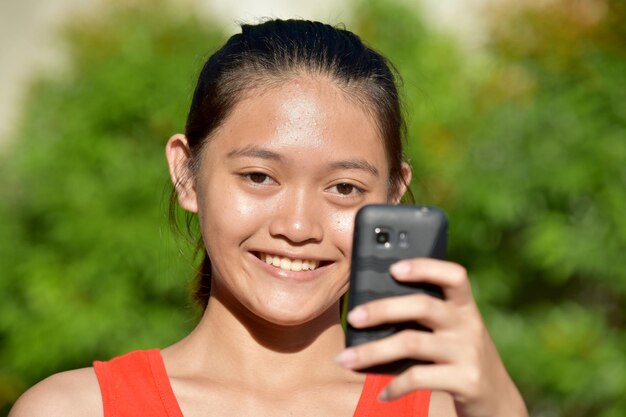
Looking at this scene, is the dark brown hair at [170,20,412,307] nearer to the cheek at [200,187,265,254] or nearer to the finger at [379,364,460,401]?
the cheek at [200,187,265,254]

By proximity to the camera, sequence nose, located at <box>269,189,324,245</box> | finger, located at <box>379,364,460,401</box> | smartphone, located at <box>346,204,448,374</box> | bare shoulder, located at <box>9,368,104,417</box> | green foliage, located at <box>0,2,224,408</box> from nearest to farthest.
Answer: finger, located at <box>379,364,460,401</box> → smartphone, located at <box>346,204,448,374</box> → nose, located at <box>269,189,324,245</box> → bare shoulder, located at <box>9,368,104,417</box> → green foliage, located at <box>0,2,224,408</box>

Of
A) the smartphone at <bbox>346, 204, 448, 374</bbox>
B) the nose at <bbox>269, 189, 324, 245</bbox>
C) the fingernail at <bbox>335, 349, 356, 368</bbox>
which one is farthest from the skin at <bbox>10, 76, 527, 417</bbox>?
the fingernail at <bbox>335, 349, 356, 368</bbox>

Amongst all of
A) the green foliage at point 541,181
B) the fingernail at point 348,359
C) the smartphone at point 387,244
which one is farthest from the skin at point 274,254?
the green foliage at point 541,181

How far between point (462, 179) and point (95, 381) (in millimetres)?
3402

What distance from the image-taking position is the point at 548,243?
17.8ft

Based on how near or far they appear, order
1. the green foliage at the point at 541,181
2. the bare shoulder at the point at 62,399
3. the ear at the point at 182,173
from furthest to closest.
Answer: the green foliage at the point at 541,181 → the ear at the point at 182,173 → the bare shoulder at the point at 62,399

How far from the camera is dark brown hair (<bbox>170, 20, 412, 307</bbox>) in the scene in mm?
2445

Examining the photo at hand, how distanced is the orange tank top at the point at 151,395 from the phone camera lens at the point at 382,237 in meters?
0.71

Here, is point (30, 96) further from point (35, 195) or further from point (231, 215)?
point (231, 215)

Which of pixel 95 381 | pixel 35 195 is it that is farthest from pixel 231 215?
pixel 35 195

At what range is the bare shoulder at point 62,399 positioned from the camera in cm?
236

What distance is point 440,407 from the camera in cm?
242

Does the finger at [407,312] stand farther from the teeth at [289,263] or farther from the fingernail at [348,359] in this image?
the teeth at [289,263]

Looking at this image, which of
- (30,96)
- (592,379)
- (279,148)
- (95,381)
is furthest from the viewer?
(30,96)
